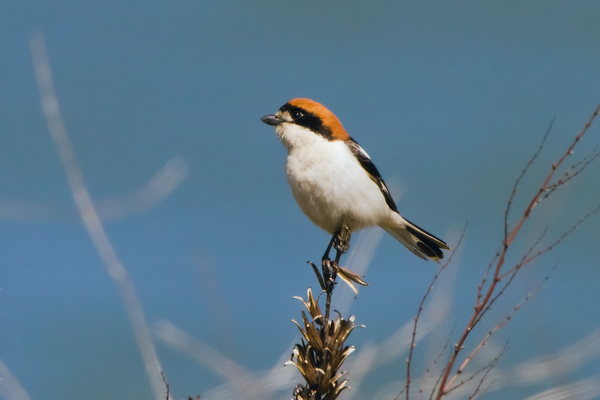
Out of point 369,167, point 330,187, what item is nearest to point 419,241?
point 369,167

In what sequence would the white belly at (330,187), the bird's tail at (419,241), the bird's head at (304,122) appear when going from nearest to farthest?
the white belly at (330,187) → the bird's head at (304,122) → the bird's tail at (419,241)

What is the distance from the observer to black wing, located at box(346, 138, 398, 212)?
3.94 metres

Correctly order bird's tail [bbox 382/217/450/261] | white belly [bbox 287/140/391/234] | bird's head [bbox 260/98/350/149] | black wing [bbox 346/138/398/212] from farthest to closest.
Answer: bird's tail [bbox 382/217/450/261] < black wing [bbox 346/138/398/212] < bird's head [bbox 260/98/350/149] < white belly [bbox 287/140/391/234]

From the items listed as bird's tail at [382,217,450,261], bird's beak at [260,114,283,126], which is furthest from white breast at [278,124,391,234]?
bird's tail at [382,217,450,261]

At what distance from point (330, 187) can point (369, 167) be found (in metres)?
0.57

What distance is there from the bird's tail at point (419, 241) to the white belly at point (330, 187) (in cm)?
67

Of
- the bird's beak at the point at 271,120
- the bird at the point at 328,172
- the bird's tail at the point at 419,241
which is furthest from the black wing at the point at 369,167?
the bird's beak at the point at 271,120

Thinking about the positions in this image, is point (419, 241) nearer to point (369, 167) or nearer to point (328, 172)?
point (369, 167)

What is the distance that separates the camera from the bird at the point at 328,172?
11.6ft

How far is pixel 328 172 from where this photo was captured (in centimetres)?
356

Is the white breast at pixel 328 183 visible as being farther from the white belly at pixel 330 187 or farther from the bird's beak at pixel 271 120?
the bird's beak at pixel 271 120

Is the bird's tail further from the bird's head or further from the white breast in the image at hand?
the bird's head

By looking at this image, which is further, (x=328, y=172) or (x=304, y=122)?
(x=304, y=122)

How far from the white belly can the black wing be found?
13 cm
